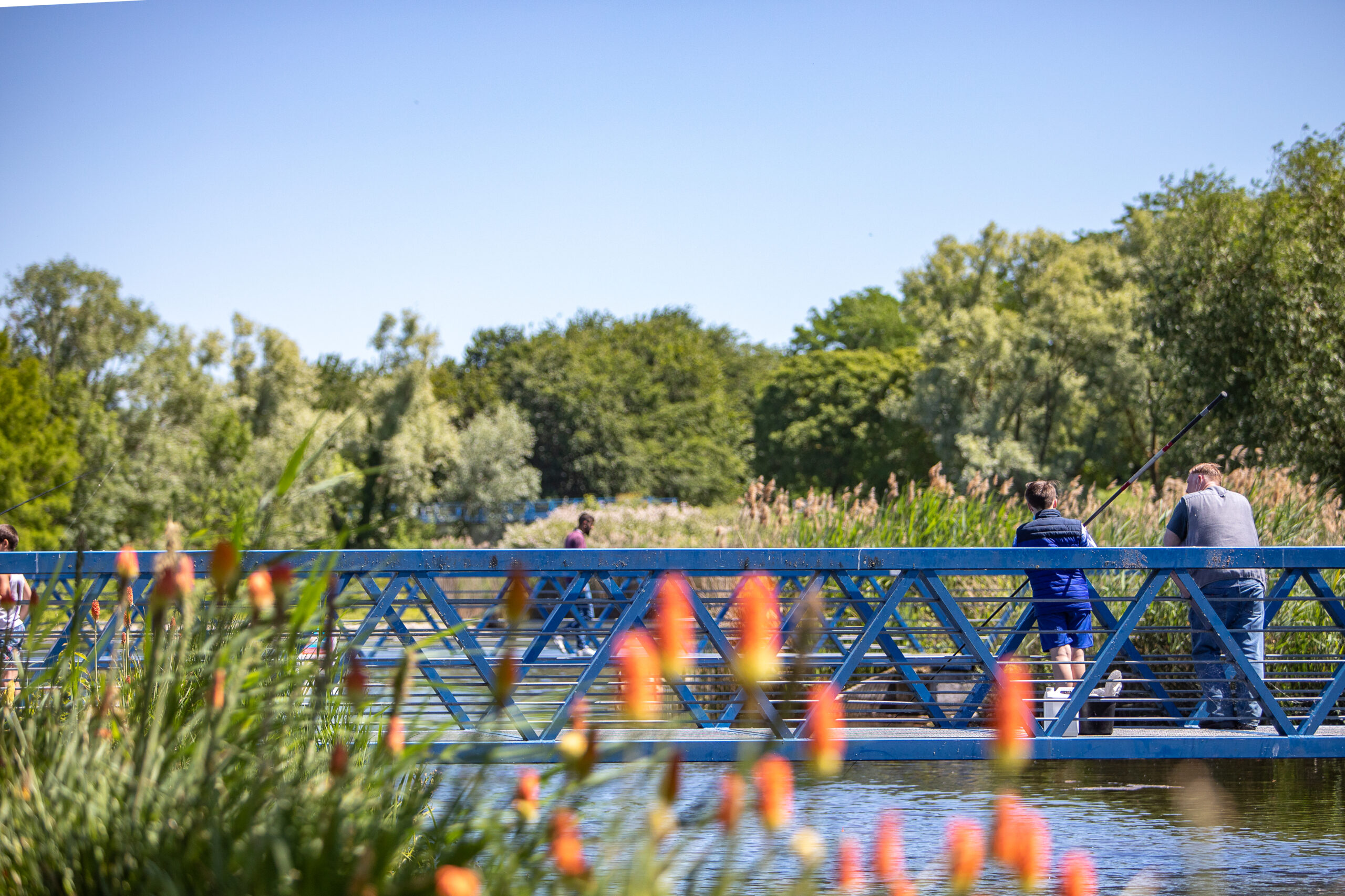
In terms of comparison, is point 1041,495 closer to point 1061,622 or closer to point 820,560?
point 1061,622

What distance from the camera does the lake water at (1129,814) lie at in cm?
594

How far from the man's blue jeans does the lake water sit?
61cm

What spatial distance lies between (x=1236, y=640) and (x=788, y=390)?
5545cm

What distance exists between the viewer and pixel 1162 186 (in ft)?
113

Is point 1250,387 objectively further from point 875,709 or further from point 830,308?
point 830,308

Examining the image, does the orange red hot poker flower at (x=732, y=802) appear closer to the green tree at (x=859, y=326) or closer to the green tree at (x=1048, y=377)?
the green tree at (x=1048, y=377)

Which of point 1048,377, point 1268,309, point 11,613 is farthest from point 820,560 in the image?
point 1048,377

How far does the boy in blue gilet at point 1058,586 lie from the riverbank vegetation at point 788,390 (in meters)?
16.0

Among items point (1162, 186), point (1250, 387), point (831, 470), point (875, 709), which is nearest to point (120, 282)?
point (831, 470)

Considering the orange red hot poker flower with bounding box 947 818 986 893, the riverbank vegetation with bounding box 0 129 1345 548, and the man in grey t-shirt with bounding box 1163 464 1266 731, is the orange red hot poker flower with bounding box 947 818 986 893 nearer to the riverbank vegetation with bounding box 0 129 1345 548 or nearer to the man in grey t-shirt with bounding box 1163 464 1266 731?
the man in grey t-shirt with bounding box 1163 464 1266 731

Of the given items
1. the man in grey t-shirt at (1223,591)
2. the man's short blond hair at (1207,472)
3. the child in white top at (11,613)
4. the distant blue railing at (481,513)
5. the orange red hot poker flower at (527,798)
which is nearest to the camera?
the orange red hot poker flower at (527,798)

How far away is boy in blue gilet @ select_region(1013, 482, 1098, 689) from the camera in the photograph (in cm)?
725

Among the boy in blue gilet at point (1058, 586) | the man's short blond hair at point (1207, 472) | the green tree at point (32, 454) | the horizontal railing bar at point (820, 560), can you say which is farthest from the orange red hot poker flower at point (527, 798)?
the green tree at point (32, 454)

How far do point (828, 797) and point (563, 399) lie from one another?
5877 cm
